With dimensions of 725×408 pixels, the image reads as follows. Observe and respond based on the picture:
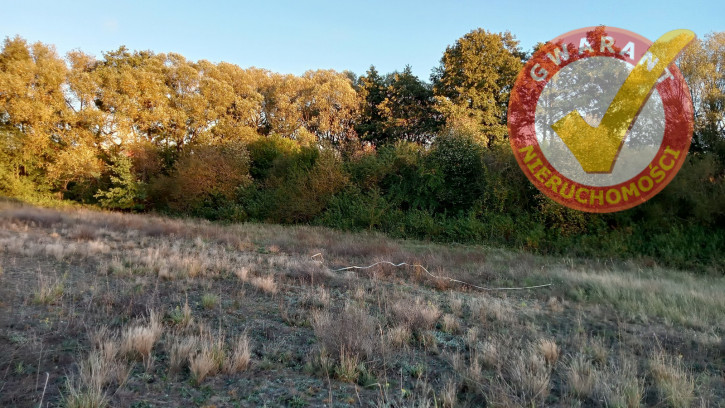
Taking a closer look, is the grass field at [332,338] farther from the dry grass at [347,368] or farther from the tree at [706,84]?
the tree at [706,84]

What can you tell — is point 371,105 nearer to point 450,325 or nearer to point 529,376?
point 450,325

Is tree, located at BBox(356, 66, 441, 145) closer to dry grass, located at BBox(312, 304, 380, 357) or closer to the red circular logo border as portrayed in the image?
the red circular logo border

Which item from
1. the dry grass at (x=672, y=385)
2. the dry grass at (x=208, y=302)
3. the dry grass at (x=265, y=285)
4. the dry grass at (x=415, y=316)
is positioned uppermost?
the dry grass at (x=672, y=385)

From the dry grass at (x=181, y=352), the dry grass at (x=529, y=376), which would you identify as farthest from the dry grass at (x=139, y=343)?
the dry grass at (x=529, y=376)

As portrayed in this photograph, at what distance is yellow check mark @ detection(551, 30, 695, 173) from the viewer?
38.7 feet

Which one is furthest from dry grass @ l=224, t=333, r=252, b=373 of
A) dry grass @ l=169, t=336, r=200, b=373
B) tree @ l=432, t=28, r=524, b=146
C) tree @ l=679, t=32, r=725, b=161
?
tree @ l=432, t=28, r=524, b=146

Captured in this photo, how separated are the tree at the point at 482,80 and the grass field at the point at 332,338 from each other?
15.1 m

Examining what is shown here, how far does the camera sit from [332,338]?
3592 millimetres

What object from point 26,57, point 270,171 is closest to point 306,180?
point 270,171

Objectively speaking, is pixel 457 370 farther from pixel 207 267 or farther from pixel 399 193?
pixel 399 193

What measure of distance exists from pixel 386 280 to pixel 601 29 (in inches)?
459

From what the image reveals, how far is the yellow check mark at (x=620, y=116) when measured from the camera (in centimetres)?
1180

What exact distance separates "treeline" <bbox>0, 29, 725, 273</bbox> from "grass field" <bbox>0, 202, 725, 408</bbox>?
604 cm

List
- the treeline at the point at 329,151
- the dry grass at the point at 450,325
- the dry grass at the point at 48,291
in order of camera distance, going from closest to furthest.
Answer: the dry grass at the point at 450,325
the dry grass at the point at 48,291
the treeline at the point at 329,151
